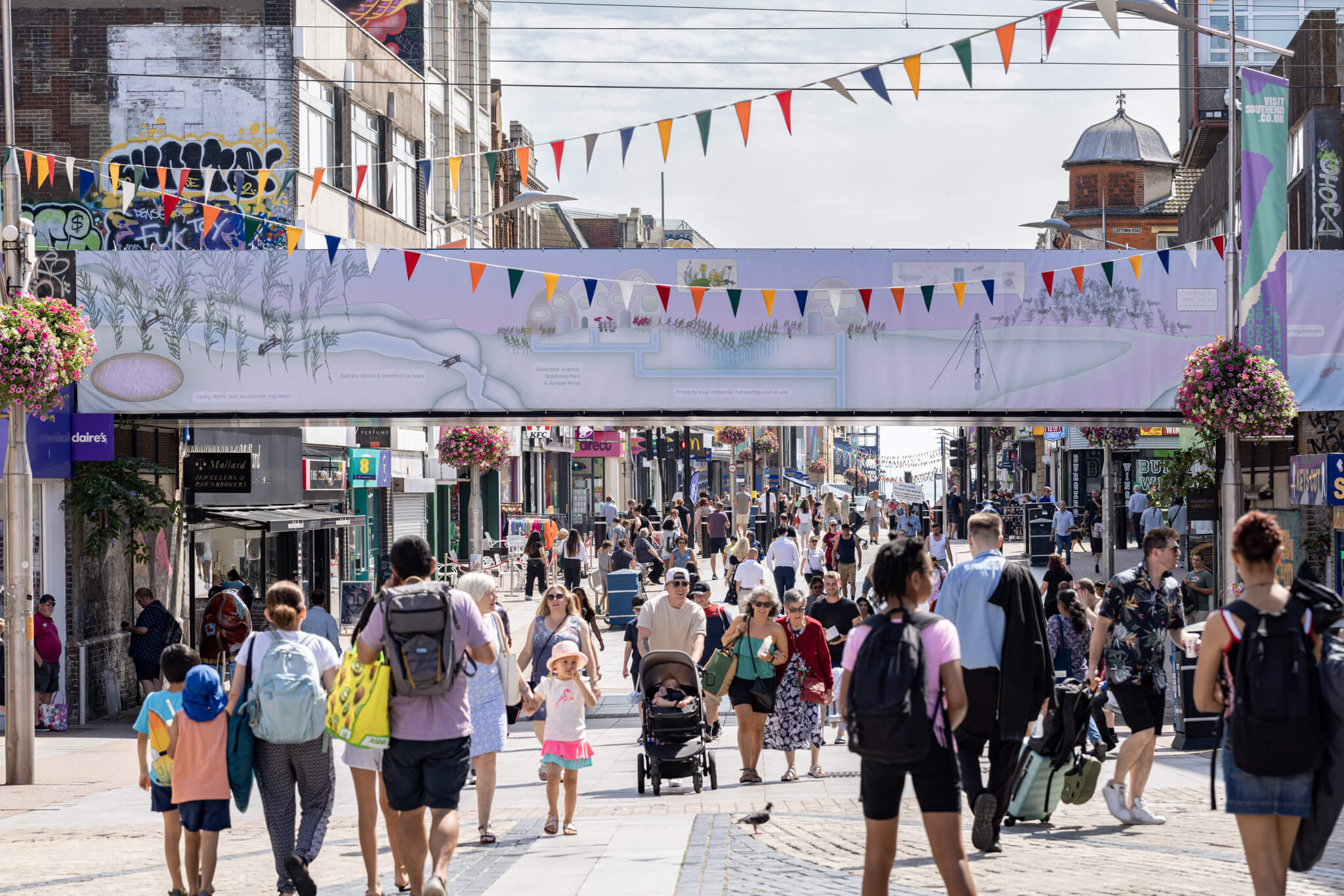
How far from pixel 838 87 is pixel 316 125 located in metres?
17.5

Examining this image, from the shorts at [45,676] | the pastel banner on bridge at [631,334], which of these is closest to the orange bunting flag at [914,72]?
the pastel banner on bridge at [631,334]

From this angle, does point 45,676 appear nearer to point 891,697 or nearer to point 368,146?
point 891,697

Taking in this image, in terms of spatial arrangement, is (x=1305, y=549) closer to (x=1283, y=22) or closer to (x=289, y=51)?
(x=289, y=51)

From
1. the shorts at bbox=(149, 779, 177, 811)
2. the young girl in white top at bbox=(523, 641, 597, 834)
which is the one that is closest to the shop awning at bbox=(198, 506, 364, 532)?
the young girl in white top at bbox=(523, 641, 597, 834)

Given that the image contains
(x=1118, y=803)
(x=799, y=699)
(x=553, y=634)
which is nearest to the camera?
(x=1118, y=803)

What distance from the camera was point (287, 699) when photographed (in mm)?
7832

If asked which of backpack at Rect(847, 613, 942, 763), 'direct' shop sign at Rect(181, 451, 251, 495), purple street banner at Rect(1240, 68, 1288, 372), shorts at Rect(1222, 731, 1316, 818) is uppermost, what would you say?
purple street banner at Rect(1240, 68, 1288, 372)

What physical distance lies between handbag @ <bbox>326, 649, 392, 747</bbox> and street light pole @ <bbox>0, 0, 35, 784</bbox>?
8.24 meters

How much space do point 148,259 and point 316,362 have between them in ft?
7.79

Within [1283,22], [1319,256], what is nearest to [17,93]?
[1319,256]

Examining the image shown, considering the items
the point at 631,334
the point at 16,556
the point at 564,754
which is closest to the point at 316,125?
the point at 631,334

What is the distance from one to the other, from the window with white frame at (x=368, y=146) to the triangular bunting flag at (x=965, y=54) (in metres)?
19.3

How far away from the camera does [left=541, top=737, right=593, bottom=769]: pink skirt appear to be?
972 centimetres

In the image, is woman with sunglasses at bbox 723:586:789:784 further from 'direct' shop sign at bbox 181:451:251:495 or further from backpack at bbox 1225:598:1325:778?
'direct' shop sign at bbox 181:451:251:495
